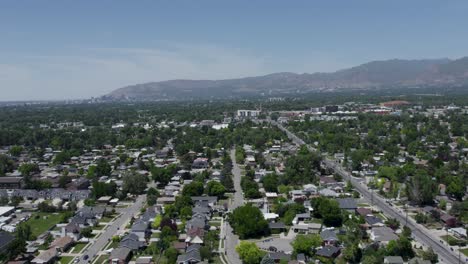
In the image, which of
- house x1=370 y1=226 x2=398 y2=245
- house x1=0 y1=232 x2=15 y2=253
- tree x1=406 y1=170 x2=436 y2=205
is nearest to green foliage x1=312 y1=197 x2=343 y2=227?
house x1=370 y1=226 x2=398 y2=245

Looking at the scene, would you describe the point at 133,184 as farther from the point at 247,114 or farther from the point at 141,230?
the point at 247,114

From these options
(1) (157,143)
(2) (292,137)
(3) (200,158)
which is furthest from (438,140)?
(1) (157,143)

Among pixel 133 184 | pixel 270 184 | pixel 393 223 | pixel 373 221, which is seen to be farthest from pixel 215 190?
pixel 393 223

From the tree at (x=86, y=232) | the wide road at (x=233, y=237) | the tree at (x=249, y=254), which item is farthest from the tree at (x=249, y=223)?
the tree at (x=86, y=232)

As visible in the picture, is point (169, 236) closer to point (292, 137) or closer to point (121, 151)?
point (121, 151)

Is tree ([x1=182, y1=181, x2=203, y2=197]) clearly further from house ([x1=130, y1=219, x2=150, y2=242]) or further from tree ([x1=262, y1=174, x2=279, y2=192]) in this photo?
house ([x1=130, y1=219, x2=150, y2=242])
